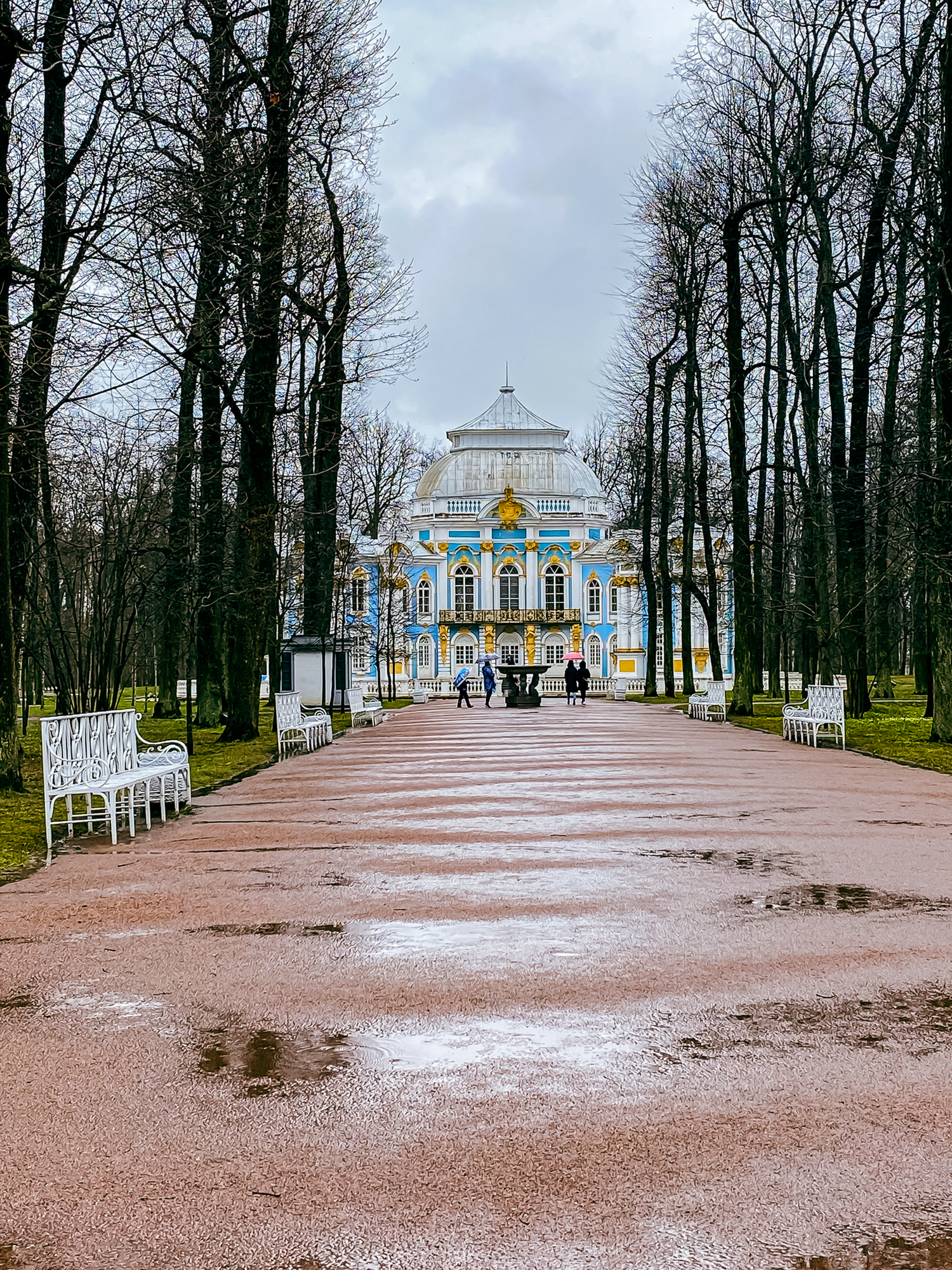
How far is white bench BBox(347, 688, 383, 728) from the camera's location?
27.8 m

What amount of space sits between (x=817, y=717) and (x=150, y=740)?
1110 cm

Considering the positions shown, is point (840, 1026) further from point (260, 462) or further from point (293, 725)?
point (260, 462)

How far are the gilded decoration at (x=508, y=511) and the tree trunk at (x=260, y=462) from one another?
46.7 metres

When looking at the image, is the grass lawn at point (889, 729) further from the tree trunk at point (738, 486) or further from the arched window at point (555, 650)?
the arched window at point (555, 650)

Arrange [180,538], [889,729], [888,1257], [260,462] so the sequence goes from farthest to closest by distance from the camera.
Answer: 1. [889,729]
2. [260,462]
3. [180,538]
4. [888,1257]

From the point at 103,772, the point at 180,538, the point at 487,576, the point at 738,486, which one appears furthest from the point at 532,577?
the point at 103,772

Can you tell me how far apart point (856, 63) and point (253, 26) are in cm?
1228

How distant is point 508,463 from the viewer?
74.9 m

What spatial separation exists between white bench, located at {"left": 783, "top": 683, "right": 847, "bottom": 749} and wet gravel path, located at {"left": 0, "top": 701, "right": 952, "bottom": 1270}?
1085 centimetres

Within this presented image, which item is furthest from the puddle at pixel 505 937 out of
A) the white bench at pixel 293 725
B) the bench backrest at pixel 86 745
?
the white bench at pixel 293 725

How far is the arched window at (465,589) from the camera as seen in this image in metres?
71.8

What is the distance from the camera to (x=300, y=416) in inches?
1134

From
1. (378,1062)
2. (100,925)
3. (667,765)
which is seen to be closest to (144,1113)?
(378,1062)

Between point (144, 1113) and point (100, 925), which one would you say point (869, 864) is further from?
point (144, 1113)
